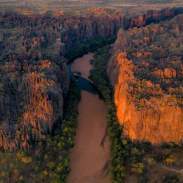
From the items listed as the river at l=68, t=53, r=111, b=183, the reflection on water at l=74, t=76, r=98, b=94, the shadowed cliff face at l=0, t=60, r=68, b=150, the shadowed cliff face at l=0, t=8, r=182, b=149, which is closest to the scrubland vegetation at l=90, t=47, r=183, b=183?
the river at l=68, t=53, r=111, b=183

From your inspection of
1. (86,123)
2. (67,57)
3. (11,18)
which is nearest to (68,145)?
(86,123)

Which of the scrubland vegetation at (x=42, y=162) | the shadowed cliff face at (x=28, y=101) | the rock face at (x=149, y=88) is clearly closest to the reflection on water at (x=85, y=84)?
the rock face at (x=149, y=88)

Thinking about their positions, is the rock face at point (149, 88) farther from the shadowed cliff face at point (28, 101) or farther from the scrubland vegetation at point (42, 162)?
the shadowed cliff face at point (28, 101)

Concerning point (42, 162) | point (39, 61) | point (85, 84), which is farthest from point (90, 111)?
point (42, 162)

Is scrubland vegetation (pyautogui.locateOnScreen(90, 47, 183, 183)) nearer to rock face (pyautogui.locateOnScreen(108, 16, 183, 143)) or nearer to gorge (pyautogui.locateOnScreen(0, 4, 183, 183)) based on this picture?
gorge (pyautogui.locateOnScreen(0, 4, 183, 183))

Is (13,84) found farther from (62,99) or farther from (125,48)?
(125,48)

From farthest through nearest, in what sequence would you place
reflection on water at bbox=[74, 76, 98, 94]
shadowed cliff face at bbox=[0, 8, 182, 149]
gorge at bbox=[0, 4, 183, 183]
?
1. reflection on water at bbox=[74, 76, 98, 94]
2. shadowed cliff face at bbox=[0, 8, 182, 149]
3. gorge at bbox=[0, 4, 183, 183]
